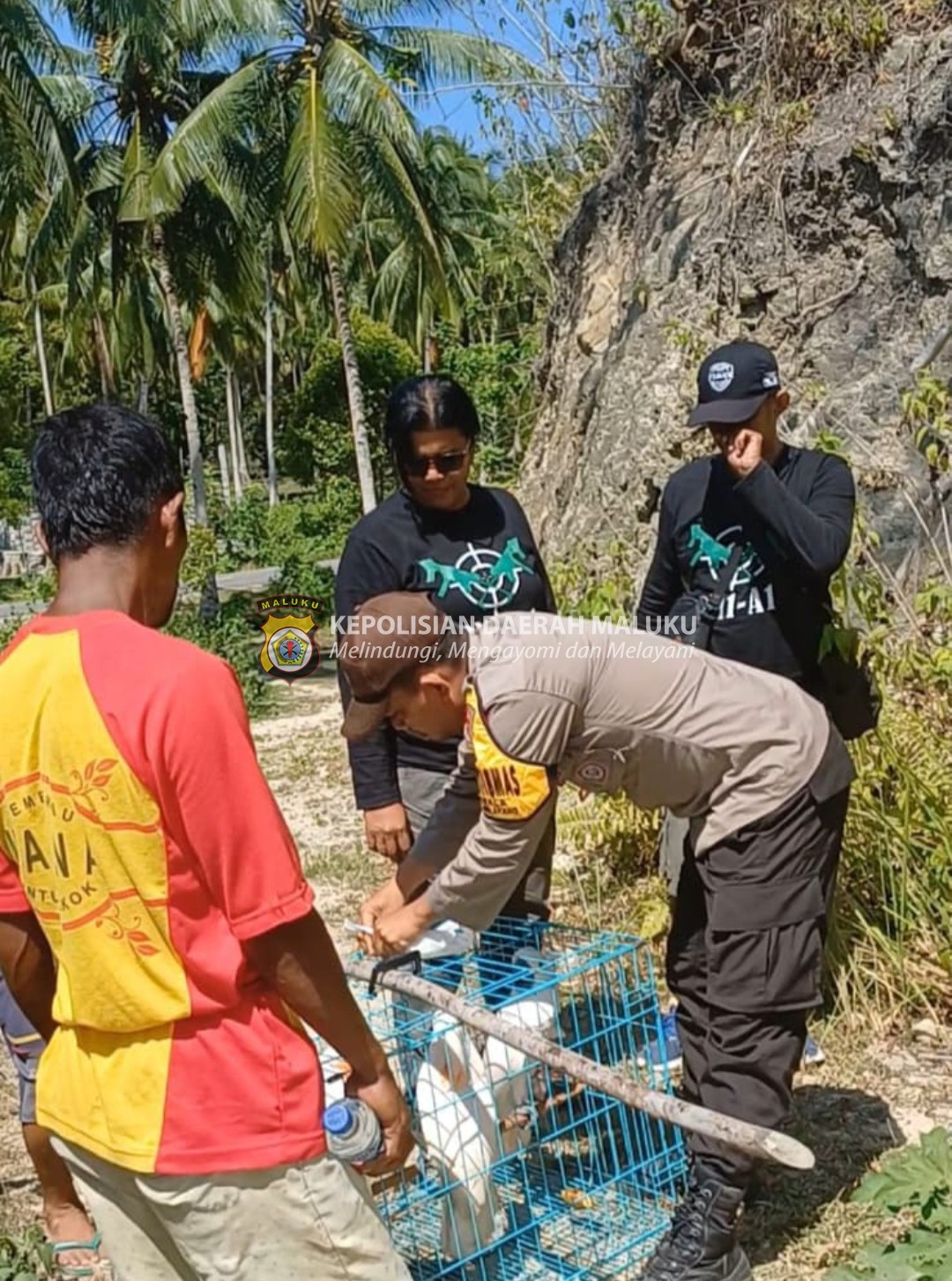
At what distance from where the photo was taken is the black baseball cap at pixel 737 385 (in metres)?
3.07

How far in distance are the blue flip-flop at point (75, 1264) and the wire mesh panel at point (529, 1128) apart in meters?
0.83

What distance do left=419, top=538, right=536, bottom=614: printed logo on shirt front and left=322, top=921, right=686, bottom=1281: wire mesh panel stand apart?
0.82 metres

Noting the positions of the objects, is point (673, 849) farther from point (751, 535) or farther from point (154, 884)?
point (154, 884)

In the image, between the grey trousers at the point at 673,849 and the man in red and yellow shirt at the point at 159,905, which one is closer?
the man in red and yellow shirt at the point at 159,905

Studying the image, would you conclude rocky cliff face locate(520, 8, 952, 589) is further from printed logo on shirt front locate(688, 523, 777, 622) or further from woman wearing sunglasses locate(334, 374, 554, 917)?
woman wearing sunglasses locate(334, 374, 554, 917)

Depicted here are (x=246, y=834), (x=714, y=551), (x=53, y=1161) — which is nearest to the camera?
(x=246, y=834)

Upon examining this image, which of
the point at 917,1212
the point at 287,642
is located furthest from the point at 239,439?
the point at 917,1212

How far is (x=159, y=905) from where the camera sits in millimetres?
1614

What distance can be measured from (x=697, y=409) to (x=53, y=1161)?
231cm

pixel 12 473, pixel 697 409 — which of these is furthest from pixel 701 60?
pixel 12 473

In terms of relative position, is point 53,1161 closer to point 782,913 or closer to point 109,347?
point 782,913

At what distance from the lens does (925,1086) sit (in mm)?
3471

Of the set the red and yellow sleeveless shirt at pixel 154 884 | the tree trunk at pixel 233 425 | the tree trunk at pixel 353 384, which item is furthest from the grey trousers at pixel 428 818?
the tree trunk at pixel 233 425

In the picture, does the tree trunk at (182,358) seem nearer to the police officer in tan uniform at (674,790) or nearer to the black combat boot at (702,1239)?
the police officer in tan uniform at (674,790)
